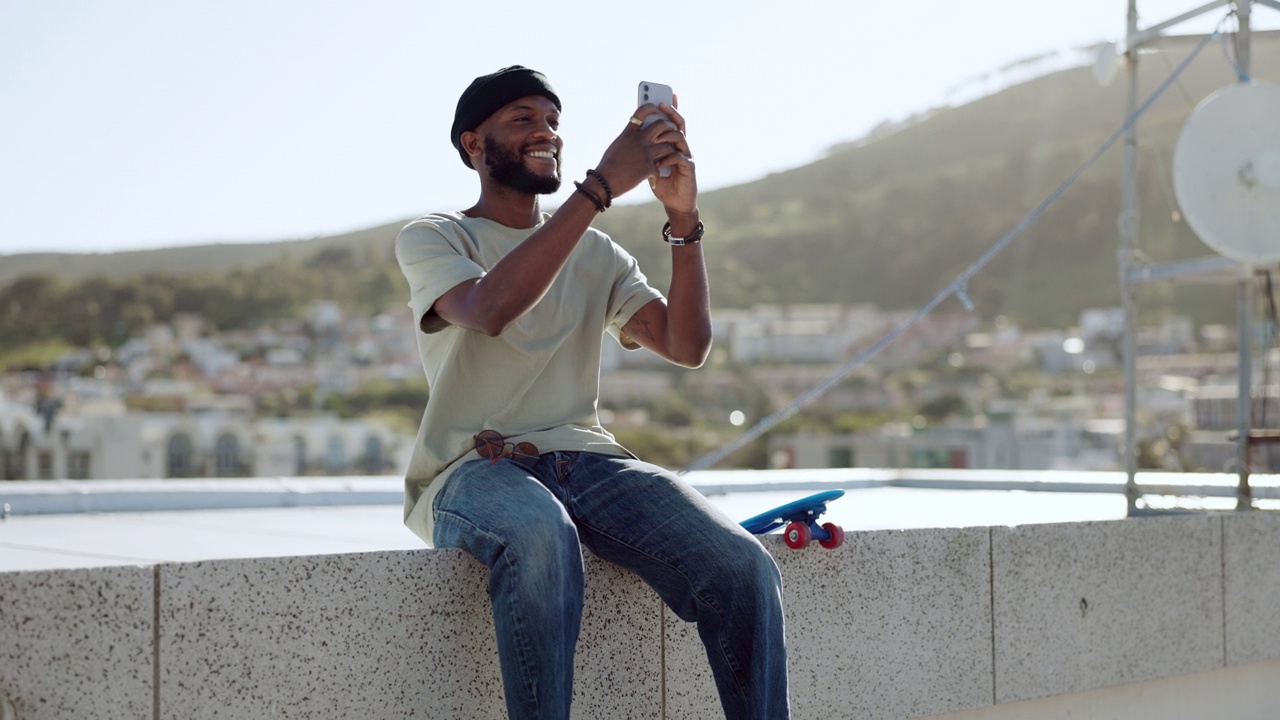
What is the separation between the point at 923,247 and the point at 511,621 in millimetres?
81454

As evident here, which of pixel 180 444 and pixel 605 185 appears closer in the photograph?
pixel 605 185

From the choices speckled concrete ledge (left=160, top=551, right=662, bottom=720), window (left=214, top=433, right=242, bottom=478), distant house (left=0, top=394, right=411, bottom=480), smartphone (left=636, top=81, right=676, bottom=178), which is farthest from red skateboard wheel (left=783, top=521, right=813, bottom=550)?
window (left=214, top=433, right=242, bottom=478)

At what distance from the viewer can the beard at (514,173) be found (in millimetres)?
2818

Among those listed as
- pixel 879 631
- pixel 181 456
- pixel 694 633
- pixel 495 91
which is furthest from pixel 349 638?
pixel 181 456

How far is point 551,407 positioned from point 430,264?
15.3 inches

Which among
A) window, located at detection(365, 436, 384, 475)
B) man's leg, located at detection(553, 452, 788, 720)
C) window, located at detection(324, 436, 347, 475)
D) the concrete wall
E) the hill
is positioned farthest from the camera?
the hill

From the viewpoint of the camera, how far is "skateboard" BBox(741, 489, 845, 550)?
2.92 metres

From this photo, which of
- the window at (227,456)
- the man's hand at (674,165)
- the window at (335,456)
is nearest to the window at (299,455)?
the window at (335,456)

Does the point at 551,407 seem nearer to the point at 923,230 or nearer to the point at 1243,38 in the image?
the point at 1243,38

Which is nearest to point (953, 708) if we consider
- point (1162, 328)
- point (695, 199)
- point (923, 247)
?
point (695, 199)

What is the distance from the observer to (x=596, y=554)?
2.62m

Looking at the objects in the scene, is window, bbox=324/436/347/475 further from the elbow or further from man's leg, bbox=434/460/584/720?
man's leg, bbox=434/460/584/720

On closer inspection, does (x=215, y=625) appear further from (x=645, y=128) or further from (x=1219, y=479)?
(x=1219, y=479)

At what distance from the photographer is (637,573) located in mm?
2568
